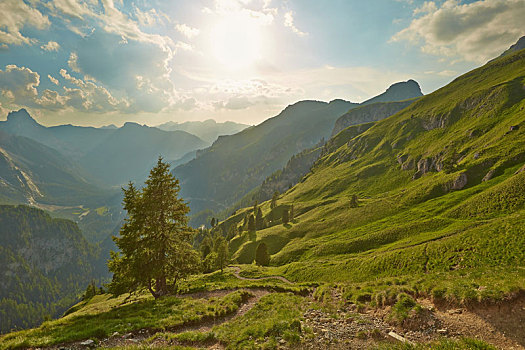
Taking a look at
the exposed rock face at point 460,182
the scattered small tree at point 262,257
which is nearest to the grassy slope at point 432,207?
the exposed rock face at point 460,182

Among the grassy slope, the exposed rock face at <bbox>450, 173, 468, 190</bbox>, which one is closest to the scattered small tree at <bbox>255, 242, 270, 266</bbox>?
the grassy slope

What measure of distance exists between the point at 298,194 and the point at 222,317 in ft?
487

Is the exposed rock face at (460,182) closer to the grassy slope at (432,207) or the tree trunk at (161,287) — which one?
the grassy slope at (432,207)

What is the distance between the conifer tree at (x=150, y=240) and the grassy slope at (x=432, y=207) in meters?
24.9

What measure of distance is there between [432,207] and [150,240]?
74641 millimetres

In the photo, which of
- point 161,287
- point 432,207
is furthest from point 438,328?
point 432,207

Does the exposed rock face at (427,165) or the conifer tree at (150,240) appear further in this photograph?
the exposed rock face at (427,165)

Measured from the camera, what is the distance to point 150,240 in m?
25.7

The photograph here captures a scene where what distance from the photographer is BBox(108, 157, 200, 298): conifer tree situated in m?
25.2

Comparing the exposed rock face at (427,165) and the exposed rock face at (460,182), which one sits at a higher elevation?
the exposed rock face at (427,165)

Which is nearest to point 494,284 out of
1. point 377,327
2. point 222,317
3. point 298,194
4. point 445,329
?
point 445,329

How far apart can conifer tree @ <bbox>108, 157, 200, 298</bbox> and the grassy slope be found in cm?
2492

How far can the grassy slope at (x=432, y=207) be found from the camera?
34.3 m

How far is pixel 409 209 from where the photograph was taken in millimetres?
73875
